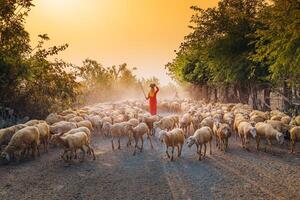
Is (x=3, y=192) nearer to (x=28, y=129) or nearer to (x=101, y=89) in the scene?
(x=28, y=129)

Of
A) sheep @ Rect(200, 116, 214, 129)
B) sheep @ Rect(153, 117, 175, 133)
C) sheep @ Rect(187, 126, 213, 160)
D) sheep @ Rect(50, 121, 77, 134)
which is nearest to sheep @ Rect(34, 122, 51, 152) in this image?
sheep @ Rect(50, 121, 77, 134)

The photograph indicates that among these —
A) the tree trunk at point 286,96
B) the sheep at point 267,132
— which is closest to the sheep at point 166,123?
the sheep at point 267,132

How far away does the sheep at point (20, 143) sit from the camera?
1256 centimetres

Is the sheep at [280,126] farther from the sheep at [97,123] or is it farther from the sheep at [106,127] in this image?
the sheep at [97,123]

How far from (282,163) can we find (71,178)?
6655 mm

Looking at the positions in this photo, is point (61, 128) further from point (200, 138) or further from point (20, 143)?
point (200, 138)

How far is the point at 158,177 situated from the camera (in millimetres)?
10602

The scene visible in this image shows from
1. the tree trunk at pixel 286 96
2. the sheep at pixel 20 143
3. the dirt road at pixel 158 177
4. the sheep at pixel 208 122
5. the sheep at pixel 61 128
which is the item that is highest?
the tree trunk at pixel 286 96

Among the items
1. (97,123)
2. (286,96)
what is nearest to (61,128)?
(97,123)

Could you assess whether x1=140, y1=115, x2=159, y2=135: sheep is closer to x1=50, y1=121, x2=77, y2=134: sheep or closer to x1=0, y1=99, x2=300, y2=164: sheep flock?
x1=0, y1=99, x2=300, y2=164: sheep flock

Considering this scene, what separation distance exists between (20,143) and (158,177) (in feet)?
17.0

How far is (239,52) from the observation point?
25.1m

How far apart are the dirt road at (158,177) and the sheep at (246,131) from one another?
0.65m

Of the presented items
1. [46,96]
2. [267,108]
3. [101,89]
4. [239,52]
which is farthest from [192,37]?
[101,89]
